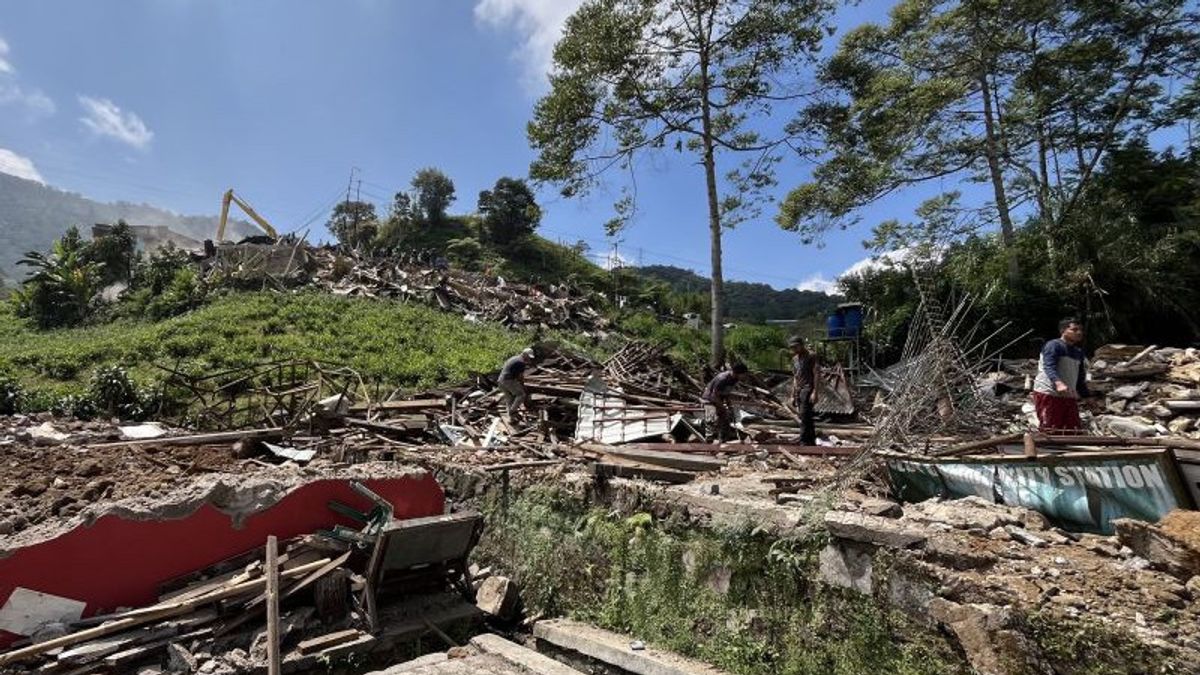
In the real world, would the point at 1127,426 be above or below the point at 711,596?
above

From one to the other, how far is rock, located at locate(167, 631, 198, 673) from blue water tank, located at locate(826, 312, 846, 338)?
13.2 meters

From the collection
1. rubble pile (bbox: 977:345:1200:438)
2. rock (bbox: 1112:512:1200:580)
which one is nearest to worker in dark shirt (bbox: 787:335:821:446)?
rubble pile (bbox: 977:345:1200:438)

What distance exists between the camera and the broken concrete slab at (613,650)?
13.5ft

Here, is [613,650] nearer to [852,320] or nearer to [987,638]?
[987,638]

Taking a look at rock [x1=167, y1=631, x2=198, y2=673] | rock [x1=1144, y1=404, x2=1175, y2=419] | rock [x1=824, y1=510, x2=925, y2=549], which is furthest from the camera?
A: rock [x1=1144, y1=404, x2=1175, y2=419]

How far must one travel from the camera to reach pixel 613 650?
4.51m

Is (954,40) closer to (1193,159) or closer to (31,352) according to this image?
(1193,159)

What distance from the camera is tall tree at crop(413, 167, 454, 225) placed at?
44.7 metres

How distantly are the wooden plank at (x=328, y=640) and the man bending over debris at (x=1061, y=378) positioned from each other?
592cm

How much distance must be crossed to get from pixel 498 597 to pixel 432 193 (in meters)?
42.0

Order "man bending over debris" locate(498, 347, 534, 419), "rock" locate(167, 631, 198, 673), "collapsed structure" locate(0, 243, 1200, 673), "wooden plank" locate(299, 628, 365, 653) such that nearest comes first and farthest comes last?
"collapsed structure" locate(0, 243, 1200, 673) → "rock" locate(167, 631, 198, 673) → "wooden plank" locate(299, 628, 365, 653) → "man bending over debris" locate(498, 347, 534, 419)

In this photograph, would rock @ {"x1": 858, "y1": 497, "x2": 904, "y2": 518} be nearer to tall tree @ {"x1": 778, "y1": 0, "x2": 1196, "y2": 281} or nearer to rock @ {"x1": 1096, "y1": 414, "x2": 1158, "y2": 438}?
rock @ {"x1": 1096, "y1": 414, "x2": 1158, "y2": 438}

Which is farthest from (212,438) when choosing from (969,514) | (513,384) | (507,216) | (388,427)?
(507,216)

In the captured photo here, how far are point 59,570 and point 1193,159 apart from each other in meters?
20.7
